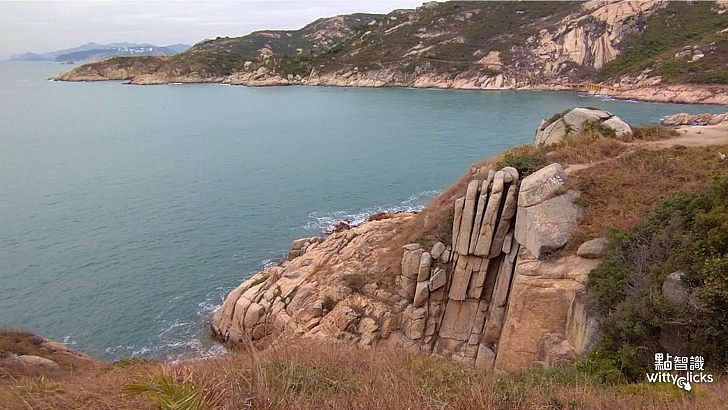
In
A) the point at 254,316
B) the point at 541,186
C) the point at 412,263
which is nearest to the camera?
the point at 541,186

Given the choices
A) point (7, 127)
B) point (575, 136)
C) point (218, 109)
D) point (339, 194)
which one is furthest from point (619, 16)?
point (7, 127)

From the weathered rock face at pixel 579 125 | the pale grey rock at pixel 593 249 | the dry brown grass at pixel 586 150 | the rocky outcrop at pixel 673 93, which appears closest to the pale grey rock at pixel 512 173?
the dry brown grass at pixel 586 150

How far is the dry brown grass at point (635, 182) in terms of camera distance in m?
13.6

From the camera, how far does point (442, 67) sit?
122625mm

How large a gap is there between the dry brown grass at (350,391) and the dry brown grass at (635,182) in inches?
265

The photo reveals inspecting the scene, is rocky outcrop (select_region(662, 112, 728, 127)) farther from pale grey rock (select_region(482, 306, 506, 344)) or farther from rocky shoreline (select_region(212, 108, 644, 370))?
pale grey rock (select_region(482, 306, 506, 344))

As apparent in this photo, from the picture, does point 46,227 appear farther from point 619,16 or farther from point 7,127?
point 619,16

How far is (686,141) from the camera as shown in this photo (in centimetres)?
1800

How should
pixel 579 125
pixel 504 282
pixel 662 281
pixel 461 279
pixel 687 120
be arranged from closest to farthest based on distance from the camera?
pixel 662 281, pixel 504 282, pixel 461 279, pixel 579 125, pixel 687 120

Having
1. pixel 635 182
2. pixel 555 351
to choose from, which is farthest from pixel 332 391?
pixel 635 182

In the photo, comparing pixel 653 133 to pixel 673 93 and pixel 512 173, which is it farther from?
pixel 673 93

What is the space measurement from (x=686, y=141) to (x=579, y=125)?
13.1 ft

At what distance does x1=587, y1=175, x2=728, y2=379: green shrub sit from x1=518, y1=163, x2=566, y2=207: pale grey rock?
3596mm

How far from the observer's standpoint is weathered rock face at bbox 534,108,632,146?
19.2 metres
